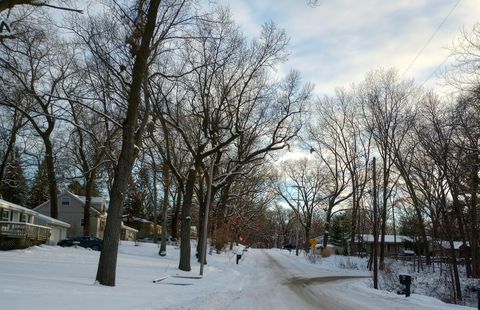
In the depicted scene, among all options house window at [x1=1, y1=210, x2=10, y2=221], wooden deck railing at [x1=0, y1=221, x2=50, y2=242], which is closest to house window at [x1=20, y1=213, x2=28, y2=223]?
house window at [x1=1, y1=210, x2=10, y2=221]

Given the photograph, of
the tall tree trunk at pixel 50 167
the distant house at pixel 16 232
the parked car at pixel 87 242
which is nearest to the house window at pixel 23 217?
the distant house at pixel 16 232

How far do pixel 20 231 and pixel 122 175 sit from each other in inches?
874

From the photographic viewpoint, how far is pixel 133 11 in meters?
15.8

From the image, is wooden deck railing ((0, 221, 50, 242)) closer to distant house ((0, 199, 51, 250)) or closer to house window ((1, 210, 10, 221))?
distant house ((0, 199, 51, 250))

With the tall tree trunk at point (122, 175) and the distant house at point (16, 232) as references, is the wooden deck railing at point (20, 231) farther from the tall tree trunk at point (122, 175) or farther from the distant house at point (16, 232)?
the tall tree trunk at point (122, 175)

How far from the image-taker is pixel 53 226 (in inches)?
2056

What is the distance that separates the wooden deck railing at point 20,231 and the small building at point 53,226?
7707mm

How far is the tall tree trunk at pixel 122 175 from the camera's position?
14.8m

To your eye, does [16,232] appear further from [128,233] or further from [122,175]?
[128,233]

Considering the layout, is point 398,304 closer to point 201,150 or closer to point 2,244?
point 201,150

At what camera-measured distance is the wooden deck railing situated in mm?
32625

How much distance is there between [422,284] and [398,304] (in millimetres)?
13506

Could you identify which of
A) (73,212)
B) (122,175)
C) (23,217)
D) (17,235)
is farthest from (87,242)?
(122,175)

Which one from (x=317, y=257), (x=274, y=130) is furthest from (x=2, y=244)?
(x=317, y=257)
